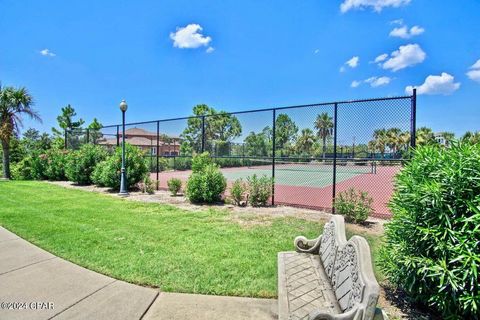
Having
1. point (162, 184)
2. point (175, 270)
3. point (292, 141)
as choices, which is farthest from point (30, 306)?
point (162, 184)

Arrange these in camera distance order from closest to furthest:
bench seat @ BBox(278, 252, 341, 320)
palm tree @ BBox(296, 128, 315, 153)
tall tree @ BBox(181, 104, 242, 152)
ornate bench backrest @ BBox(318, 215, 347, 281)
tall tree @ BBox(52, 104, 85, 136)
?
bench seat @ BBox(278, 252, 341, 320)
ornate bench backrest @ BBox(318, 215, 347, 281)
palm tree @ BBox(296, 128, 315, 153)
tall tree @ BBox(181, 104, 242, 152)
tall tree @ BBox(52, 104, 85, 136)

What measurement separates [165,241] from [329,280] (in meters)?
3.19

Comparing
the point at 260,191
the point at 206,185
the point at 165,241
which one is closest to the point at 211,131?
the point at 206,185

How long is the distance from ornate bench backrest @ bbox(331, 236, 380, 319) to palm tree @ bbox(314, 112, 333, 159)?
5.60m

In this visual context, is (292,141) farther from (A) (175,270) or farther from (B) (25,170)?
(B) (25,170)

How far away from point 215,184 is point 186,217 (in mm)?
2104

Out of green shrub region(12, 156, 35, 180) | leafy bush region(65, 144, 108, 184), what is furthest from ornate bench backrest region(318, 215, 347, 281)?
green shrub region(12, 156, 35, 180)

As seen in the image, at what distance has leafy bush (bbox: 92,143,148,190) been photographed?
1127 cm

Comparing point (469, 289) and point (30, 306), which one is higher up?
point (469, 289)

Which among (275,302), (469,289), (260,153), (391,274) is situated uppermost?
(260,153)

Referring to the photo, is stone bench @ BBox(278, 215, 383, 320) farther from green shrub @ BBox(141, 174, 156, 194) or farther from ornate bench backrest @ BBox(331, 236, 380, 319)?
green shrub @ BBox(141, 174, 156, 194)

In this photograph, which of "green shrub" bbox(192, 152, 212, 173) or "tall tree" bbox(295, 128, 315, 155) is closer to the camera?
"tall tree" bbox(295, 128, 315, 155)

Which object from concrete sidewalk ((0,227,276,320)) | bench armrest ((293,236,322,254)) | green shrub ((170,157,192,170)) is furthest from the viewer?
green shrub ((170,157,192,170))

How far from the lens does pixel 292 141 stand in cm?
874
